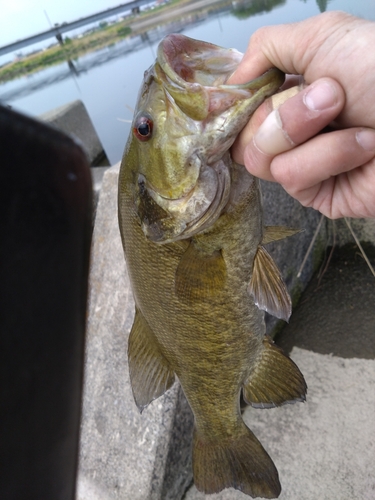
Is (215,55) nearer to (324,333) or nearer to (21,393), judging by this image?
(21,393)

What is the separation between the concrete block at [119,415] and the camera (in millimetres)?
2084

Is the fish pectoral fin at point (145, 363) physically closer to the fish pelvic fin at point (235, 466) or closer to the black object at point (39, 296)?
the fish pelvic fin at point (235, 466)

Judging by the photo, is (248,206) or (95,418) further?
(95,418)

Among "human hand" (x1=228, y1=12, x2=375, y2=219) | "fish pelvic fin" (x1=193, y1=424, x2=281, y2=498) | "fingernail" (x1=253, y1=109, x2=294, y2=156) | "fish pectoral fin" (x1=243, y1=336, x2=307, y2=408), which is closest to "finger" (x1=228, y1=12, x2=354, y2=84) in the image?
"human hand" (x1=228, y1=12, x2=375, y2=219)

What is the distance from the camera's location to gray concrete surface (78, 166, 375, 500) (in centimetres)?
211

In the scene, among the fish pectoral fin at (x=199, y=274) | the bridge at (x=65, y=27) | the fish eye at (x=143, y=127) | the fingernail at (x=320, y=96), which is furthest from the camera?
the bridge at (x=65, y=27)

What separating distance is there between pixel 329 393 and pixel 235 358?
1.12 metres

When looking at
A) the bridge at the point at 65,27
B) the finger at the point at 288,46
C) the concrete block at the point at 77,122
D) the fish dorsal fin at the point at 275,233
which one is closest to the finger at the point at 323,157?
the finger at the point at 288,46

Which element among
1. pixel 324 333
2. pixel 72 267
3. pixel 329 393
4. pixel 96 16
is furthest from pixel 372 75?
pixel 96 16

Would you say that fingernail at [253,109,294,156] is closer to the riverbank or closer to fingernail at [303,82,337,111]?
fingernail at [303,82,337,111]

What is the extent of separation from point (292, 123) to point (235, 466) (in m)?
1.55

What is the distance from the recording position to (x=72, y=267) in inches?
15.4

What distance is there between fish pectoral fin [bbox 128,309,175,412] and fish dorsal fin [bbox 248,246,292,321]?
501 mm

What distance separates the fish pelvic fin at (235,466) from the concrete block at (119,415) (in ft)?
1.05
